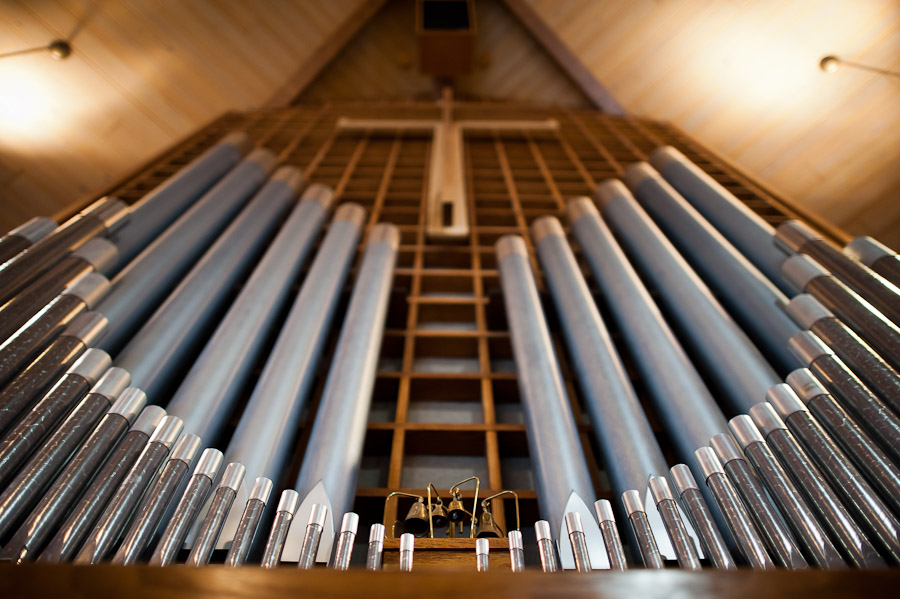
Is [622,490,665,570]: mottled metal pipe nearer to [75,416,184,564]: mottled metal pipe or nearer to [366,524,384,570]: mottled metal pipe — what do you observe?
[366,524,384,570]: mottled metal pipe

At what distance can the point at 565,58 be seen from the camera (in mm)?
7555

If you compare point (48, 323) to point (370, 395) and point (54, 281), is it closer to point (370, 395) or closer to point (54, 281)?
point (54, 281)

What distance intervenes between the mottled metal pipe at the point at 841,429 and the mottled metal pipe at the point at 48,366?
7.54 feet

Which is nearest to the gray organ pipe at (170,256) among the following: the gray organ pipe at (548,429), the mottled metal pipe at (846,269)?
the gray organ pipe at (548,429)

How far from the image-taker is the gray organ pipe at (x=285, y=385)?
1.79 metres

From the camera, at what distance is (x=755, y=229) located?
2826mm

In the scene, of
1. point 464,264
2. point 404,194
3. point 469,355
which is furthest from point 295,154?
point 469,355

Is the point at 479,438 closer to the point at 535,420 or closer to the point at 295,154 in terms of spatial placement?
the point at 535,420

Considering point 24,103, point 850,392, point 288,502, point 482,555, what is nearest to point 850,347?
point 850,392

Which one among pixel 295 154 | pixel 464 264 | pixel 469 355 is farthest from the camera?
pixel 295 154

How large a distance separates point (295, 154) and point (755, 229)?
14.2 ft

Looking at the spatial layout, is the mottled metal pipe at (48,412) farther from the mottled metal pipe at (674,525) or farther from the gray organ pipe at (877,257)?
the gray organ pipe at (877,257)

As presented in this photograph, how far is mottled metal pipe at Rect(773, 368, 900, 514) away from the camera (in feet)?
4.63

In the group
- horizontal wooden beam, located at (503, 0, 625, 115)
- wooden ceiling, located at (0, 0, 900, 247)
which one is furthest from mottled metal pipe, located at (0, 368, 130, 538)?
horizontal wooden beam, located at (503, 0, 625, 115)
